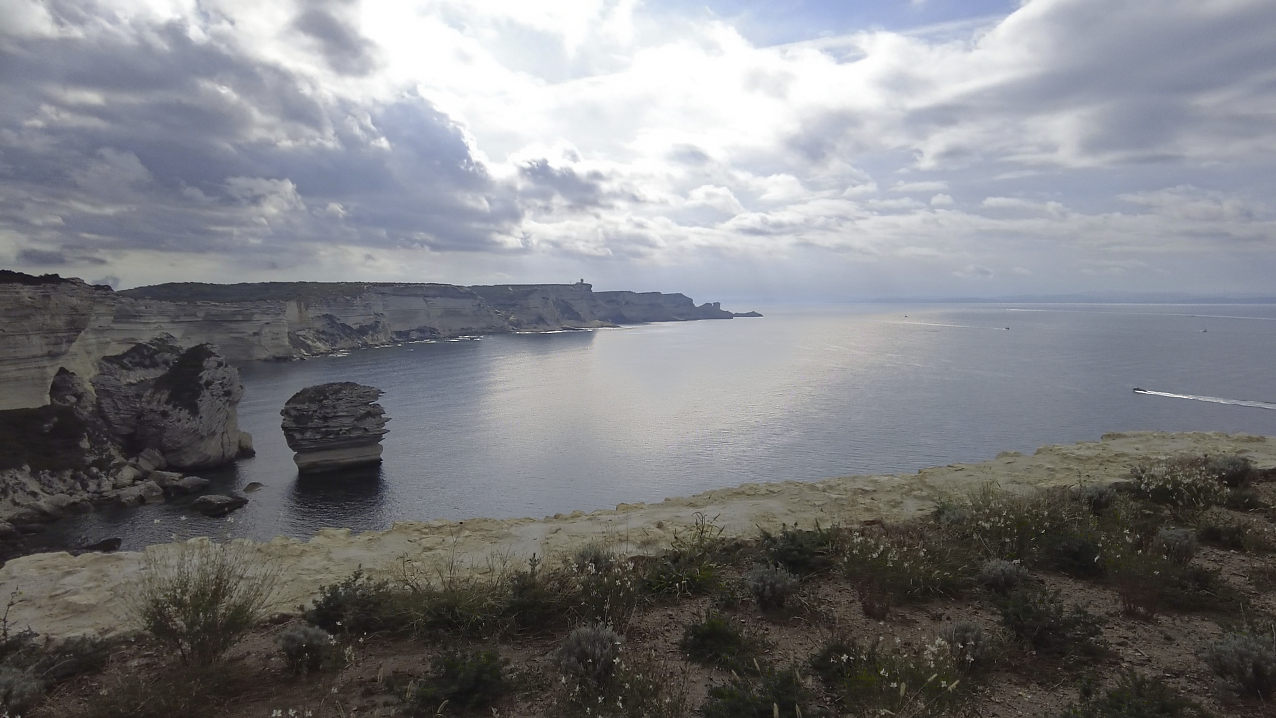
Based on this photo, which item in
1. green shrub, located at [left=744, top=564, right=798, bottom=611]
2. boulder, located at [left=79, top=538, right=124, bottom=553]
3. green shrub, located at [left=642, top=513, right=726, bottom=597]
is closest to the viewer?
green shrub, located at [left=744, top=564, right=798, bottom=611]

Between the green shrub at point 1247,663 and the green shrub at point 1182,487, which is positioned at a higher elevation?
→ the green shrub at point 1247,663

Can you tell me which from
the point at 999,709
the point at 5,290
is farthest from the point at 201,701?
the point at 5,290

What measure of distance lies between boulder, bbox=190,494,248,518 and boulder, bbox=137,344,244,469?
30.9 feet

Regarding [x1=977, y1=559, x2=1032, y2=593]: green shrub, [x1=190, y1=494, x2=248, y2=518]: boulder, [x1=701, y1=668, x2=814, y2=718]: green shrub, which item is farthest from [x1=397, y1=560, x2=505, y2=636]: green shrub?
[x1=190, y1=494, x2=248, y2=518]: boulder

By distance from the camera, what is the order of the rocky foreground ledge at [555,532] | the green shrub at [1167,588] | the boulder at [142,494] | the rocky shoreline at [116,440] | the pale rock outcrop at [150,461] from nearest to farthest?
1. the green shrub at [1167,588]
2. the rocky foreground ledge at [555,532]
3. the rocky shoreline at [116,440]
4. the boulder at [142,494]
5. the pale rock outcrop at [150,461]

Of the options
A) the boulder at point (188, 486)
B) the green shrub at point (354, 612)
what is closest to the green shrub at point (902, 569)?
the green shrub at point (354, 612)

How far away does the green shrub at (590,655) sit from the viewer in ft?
17.1

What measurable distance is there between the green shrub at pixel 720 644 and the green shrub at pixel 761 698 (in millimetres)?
548

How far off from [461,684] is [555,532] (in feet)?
24.0

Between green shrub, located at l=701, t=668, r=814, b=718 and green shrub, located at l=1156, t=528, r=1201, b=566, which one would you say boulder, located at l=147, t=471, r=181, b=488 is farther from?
green shrub, located at l=1156, t=528, r=1201, b=566

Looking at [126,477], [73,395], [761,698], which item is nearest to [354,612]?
[761,698]

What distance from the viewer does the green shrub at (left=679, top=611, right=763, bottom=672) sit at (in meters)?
5.50

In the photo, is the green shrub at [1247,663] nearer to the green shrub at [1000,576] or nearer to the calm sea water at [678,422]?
the green shrub at [1000,576]

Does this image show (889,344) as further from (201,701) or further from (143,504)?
(201,701)
